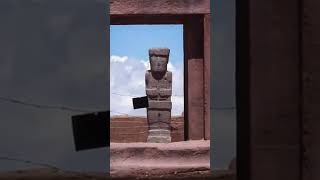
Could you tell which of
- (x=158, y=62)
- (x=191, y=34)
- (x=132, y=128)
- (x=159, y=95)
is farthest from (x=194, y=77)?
(x=132, y=128)

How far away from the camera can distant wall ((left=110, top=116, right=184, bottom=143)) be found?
16.6 m

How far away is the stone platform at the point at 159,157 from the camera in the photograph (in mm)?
9664

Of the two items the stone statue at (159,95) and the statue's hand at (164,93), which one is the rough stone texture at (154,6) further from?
the statue's hand at (164,93)

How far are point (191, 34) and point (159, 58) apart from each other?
356cm

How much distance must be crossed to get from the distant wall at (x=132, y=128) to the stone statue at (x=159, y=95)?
3.78 feet

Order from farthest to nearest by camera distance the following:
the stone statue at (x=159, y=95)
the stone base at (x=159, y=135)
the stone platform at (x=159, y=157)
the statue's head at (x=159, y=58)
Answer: the statue's head at (x=159, y=58)
the stone statue at (x=159, y=95)
the stone base at (x=159, y=135)
the stone platform at (x=159, y=157)

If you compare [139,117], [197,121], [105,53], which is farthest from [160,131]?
[105,53]

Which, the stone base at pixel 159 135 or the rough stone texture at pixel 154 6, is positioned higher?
the rough stone texture at pixel 154 6

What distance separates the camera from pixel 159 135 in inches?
593

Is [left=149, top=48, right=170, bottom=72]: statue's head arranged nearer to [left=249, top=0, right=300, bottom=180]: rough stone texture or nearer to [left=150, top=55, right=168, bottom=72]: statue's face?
[left=150, top=55, right=168, bottom=72]: statue's face

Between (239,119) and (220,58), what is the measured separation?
3458 millimetres

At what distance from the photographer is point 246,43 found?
124 inches

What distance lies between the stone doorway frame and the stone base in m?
2.97

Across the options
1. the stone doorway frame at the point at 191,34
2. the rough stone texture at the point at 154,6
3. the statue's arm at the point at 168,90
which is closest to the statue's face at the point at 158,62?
the statue's arm at the point at 168,90
